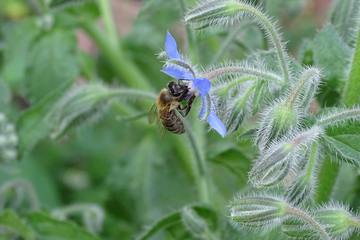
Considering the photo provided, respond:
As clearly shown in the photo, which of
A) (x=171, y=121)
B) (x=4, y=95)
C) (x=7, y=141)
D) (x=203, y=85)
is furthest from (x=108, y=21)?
(x=203, y=85)

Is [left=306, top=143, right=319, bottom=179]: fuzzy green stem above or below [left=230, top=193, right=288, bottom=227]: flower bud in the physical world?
above

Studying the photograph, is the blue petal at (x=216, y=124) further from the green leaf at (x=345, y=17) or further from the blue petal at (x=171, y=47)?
the green leaf at (x=345, y=17)

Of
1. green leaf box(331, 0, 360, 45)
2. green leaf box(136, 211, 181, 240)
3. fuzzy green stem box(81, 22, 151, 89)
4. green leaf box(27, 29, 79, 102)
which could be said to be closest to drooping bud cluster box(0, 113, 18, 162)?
green leaf box(27, 29, 79, 102)

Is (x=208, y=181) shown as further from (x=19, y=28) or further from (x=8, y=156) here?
(x=19, y=28)

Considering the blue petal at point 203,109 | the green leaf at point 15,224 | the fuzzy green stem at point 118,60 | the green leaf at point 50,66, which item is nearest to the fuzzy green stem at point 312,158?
the blue petal at point 203,109

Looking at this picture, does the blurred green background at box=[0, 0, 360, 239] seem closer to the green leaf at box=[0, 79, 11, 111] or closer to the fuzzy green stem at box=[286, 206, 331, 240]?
the green leaf at box=[0, 79, 11, 111]

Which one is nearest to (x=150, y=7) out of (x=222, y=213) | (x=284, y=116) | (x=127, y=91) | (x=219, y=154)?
(x=127, y=91)
